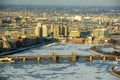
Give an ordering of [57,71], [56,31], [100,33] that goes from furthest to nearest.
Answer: [100,33] → [56,31] → [57,71]

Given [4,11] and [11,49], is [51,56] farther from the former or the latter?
[4,11]

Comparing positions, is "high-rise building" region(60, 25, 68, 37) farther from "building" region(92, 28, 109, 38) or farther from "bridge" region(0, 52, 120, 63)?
"bridge" region(0, 52, 120, 63)

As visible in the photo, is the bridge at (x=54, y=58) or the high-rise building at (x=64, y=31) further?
the high-rise building at (x=64, y=31)

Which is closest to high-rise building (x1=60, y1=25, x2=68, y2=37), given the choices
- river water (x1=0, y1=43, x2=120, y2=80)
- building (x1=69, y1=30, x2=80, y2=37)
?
building (x1=69, y1=30, x2=80, y2=37)

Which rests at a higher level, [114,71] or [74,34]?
[114,71]

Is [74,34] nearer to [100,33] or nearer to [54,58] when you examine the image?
[100,33]

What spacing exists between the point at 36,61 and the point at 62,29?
25.7 ft

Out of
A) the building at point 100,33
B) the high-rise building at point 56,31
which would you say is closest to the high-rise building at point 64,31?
the high-rise building at point 56,31

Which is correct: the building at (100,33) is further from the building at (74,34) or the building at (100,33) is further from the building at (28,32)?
the building at (28,32)

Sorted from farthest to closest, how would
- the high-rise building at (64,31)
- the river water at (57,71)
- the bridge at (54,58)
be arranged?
the high-rise building at (64,31) < the bridge at (54,58) < the river water at (57,71)

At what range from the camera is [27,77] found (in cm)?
855

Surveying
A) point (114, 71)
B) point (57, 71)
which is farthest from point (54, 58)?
point (114, 71)

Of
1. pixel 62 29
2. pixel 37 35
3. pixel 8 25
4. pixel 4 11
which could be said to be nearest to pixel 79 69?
pixel 37 35

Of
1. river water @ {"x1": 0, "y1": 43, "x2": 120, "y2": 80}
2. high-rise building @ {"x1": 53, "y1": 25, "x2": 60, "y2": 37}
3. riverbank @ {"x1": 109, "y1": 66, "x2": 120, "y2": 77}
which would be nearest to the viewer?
river water @ {"x1": 0, "y1": 43, "x2": 120, "y2": 80}
